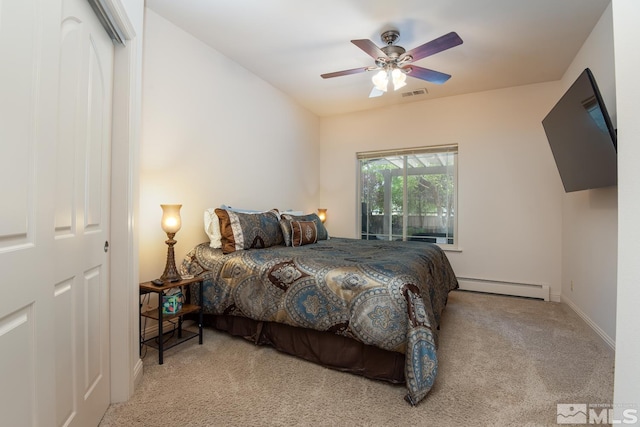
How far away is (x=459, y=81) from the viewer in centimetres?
371

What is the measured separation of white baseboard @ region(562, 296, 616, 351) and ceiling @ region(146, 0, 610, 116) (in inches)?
103

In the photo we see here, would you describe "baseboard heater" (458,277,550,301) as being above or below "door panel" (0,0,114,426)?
below

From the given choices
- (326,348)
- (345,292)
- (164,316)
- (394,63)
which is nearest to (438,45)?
(394,63)

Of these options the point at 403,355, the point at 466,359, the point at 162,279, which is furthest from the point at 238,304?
the point at 466,359

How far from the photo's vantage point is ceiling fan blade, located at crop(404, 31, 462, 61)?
2.16 m

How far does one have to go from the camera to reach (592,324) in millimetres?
2676

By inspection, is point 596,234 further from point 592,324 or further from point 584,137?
point 584,137

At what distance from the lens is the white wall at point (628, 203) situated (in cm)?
80

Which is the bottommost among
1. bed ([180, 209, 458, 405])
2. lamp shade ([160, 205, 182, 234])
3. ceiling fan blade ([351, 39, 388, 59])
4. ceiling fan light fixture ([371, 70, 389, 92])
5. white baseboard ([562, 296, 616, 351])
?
white baseboard ([562, 296, 616, 351])

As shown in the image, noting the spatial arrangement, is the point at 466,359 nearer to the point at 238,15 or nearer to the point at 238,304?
the point at 238,304

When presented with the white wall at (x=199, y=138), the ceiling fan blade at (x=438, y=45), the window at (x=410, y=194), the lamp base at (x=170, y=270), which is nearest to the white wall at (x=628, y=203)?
the ceiling fan blade at (x=438, y=45)

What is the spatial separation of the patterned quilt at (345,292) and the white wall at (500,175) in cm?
162

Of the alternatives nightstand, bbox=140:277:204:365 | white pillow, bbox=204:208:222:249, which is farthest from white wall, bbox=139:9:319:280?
nightstand, bbox=140:277:204:365

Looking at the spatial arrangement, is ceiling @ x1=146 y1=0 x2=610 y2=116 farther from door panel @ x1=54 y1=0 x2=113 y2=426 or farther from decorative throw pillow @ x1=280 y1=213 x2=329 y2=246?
decorative throw pillow @ x1=280 y1=213 x2=329 y2=246
